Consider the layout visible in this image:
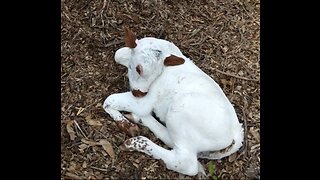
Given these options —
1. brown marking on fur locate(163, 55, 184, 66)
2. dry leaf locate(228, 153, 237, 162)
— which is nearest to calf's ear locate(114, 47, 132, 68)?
brown marking on fur locate(163, 55, 184, 66)

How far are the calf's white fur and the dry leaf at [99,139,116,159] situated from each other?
0.31 feet

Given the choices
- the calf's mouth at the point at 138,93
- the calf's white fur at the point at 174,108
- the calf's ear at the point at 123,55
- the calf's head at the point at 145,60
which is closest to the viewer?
the calf's white fur at the point at 174,108

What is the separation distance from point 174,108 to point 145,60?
314 millimetres

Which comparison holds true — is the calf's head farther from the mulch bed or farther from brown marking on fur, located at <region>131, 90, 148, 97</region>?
the mulch bed

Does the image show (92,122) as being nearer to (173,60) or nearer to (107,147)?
(107,147)

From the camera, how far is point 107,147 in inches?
150

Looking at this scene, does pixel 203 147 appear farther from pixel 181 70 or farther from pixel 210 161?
pixel 181 70

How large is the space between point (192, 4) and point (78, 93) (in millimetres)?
1111

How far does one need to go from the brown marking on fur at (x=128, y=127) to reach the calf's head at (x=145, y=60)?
17 cm

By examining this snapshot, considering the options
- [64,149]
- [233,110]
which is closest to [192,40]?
[233,110]

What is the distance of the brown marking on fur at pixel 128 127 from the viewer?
3.84m

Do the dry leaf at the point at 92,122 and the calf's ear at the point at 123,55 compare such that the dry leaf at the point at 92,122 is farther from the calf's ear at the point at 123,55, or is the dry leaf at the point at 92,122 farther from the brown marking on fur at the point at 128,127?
the calf's ear at the point at 123,55

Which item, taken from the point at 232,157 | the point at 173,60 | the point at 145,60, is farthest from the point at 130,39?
the point at 232,157

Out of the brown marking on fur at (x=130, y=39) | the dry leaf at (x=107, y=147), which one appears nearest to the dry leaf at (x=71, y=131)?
the dry leaf at (x=107, y=147)
